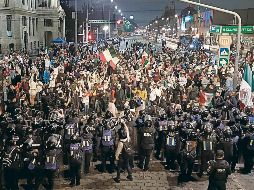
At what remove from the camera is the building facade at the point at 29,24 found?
5625 centimetres

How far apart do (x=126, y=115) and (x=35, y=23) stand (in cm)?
5643

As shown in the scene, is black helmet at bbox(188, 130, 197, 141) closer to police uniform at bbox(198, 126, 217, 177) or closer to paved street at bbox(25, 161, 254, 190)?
police uniform at bbox(198, 126, 217, 177)

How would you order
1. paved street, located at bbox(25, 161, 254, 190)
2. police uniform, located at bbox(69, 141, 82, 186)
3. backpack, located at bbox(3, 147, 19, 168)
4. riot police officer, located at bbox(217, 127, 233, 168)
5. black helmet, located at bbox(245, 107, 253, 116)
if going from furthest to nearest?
black helmet, located at bbox(245, 107, 253, 116) → riot police officer, located at bbox(217, 127, 233, 168) → paved street, located at bbox(25, 161, 254, 190) → police uniform, located at bbox(69, 141, 82, 186) → backpack, located at bbox(3, 147, 19, 168)

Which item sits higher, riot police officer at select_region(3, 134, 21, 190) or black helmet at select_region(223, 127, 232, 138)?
black helmet at select_region(223, 127, 232, 138)

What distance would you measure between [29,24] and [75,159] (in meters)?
55.0

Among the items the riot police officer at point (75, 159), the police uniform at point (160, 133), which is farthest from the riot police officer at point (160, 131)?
the riot police officer at point (75, 159)

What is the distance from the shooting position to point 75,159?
1108 centimetres

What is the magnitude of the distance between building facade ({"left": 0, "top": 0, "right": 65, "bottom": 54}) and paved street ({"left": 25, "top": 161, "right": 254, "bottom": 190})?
46.9 m

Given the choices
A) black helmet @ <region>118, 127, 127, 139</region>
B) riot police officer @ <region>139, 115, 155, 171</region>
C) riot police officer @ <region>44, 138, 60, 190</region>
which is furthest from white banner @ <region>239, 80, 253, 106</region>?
riot police officer @ <region>44, 138, 60, 190</region>

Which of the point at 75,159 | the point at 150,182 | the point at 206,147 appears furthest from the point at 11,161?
the point at 206,147

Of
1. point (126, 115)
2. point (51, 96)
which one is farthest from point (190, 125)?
point (51, 96)

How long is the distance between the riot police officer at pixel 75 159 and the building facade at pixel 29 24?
47.2 m

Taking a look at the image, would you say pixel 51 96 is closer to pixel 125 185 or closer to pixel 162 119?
pixel 162 119

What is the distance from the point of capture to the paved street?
11380 mm
